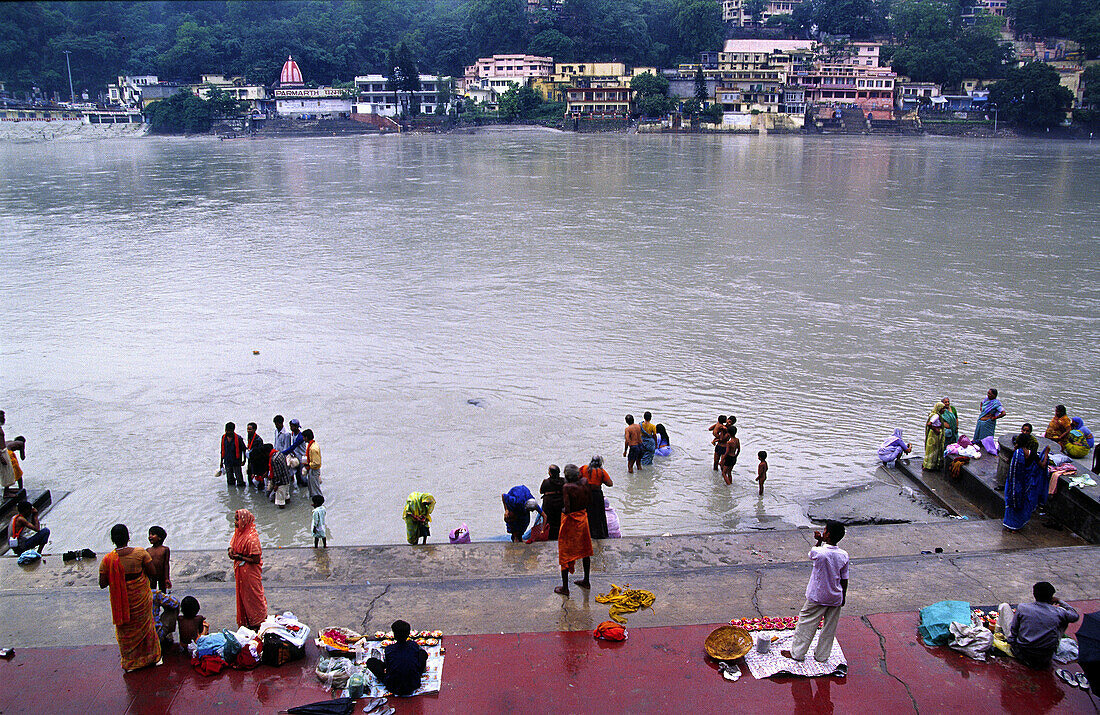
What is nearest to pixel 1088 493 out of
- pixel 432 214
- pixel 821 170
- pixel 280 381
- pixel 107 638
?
pixel 107 638

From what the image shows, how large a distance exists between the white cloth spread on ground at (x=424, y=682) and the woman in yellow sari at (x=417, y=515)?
6.80 feet

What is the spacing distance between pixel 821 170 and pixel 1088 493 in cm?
3787

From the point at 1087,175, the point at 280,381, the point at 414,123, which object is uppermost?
the point at 414,123

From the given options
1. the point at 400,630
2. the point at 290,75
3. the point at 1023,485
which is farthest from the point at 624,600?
A: the point at 290,75

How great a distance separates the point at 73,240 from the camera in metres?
24.1

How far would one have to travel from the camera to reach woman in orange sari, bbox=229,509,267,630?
15.7ft

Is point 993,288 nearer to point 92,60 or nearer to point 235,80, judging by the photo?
point 92,60

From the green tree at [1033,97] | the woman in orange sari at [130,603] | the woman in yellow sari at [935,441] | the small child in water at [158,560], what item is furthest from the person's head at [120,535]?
the green tree at [1033,97]

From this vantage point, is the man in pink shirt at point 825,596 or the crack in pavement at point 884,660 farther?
the man in pink shirt at point 825,596

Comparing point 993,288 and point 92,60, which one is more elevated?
point 92,60

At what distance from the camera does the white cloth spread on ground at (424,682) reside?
433cm

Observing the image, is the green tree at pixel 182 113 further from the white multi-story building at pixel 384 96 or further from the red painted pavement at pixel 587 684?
the red painted pavement at pixel 587 684

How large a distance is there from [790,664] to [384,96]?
85.6 meters

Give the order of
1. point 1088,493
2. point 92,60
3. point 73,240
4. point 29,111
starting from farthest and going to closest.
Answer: point 29,111
point 92,60
point 73,240
point 1088,493
